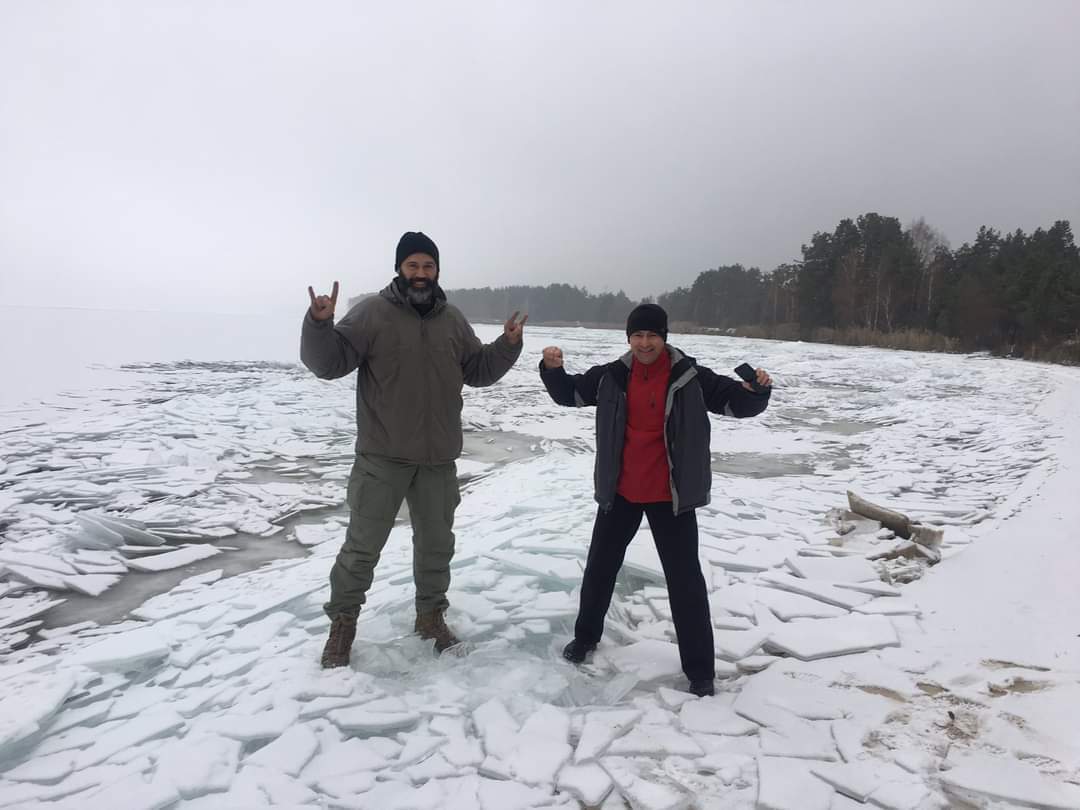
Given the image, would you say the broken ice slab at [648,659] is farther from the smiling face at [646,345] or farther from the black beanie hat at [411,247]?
the black beanie hat at [411,247]

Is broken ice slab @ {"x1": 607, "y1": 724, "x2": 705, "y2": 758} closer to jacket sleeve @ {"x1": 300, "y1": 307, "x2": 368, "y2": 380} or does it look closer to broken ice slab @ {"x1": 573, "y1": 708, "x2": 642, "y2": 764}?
broken ice slab @ {"x1": 573, "y1": 708, "x2": 642, "y2": 764}

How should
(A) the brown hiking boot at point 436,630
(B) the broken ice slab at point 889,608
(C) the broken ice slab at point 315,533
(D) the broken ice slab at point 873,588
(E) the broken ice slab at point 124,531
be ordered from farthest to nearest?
1. (C) the broken ice slab at point 315,533
2. (E) the broken ice slab at point 124,531
3. (D) the broken ice slab at point 873,588
4. (B) the broken ice slab at point 889,608
5. (A) the brown hiking boot at point 436,630

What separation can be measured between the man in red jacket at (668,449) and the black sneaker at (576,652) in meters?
0.54

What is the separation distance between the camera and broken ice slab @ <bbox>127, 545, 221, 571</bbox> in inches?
186

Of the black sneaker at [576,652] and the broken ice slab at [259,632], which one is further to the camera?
the broken ice slab at [259,632]

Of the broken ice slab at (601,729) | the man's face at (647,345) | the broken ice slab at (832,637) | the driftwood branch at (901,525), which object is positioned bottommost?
the broken ice slab at (601,729)

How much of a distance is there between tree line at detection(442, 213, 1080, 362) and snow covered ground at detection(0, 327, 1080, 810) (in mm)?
18442

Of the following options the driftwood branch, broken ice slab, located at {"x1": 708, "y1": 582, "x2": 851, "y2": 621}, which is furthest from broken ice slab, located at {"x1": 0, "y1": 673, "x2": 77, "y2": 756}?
the driftwood branch

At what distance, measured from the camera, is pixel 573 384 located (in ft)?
10.1

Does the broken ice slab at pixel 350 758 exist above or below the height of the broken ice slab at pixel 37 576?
above

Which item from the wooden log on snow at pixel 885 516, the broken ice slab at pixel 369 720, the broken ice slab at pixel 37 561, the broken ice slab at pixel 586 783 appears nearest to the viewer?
the broken ice slab at pixel 586 783

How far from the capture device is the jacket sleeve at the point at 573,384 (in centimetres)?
306

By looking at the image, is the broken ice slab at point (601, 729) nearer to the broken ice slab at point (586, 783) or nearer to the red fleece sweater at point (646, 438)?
the broken ice slab at point (586, 783)

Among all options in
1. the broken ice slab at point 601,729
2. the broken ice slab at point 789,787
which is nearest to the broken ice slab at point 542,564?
the broken ice slab at point 601,729
